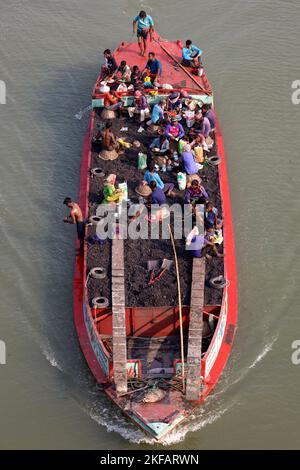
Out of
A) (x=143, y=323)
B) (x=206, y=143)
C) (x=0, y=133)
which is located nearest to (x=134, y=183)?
(x=206, y=143)

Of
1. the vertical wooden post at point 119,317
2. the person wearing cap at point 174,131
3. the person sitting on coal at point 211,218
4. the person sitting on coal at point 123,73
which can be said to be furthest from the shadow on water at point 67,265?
the person wearing cap at point 174,131

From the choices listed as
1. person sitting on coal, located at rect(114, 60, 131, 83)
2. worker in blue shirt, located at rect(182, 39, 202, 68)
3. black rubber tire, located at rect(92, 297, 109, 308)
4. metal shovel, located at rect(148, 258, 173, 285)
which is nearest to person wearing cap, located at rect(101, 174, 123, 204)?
metal shovel, located at rect(148, 258, 173, 285)

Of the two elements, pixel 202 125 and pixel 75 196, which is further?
pixel 75 196

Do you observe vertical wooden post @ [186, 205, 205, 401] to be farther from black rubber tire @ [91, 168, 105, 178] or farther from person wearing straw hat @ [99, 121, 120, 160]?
person wearing straw hat @ [99, 121, 120, 160]

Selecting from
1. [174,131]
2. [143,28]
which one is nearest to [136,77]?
[143,28]

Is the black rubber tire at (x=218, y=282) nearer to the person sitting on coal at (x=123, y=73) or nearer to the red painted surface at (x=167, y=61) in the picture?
the red painted surface at (x=167, y=61)

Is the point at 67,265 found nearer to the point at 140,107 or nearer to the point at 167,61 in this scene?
the point at 140,107
